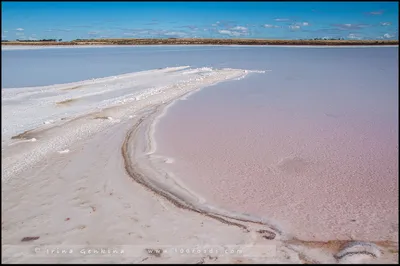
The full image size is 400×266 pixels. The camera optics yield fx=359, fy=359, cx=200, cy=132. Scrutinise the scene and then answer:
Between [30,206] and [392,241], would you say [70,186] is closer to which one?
[30,206]

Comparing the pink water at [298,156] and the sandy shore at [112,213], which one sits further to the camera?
the pink water at [298,156]

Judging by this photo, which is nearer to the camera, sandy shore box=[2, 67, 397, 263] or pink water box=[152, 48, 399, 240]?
sandy shore box=[2, 67, 397, 263]

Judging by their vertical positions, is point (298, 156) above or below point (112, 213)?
above

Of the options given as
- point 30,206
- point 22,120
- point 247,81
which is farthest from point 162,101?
point 30,206

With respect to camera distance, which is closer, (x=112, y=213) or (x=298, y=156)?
(x=112, y=213)
